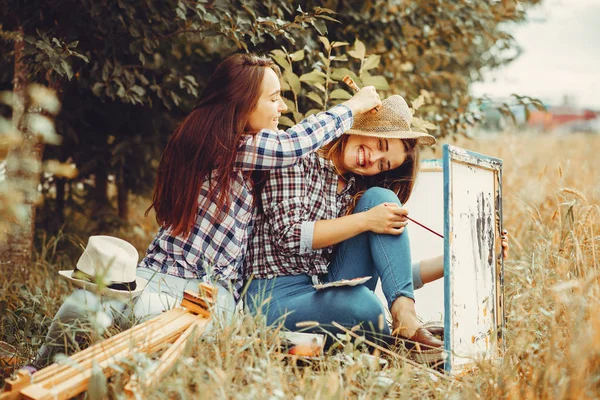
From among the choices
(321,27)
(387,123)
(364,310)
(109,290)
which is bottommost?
(364,310)

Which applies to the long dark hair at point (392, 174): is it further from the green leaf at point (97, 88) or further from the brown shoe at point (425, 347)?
the green leaf at point (97, 88)

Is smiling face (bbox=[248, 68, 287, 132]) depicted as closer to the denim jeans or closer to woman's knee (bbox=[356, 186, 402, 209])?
woman's knee (bbox=[356, 186, 402, 209])

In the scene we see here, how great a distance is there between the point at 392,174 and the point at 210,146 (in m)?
0.95

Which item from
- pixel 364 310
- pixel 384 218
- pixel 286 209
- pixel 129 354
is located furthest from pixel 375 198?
pixel 129 354

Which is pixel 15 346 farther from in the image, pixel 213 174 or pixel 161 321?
pixel 213 174

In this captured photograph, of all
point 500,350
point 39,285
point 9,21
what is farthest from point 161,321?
point 9,21

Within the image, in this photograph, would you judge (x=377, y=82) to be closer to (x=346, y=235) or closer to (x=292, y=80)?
(x=292, y=80)

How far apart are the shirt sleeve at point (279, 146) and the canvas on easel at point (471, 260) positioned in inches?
21.4

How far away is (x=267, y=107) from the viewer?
2463mm

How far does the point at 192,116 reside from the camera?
2.43 m

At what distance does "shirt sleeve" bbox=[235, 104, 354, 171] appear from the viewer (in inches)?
90.9

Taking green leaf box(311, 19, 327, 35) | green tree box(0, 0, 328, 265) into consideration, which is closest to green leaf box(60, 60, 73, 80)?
green tree box(0, 0, 328, 265)

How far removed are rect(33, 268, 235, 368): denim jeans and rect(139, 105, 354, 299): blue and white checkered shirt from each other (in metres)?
0.06

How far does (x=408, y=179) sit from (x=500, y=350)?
0.89 metres
